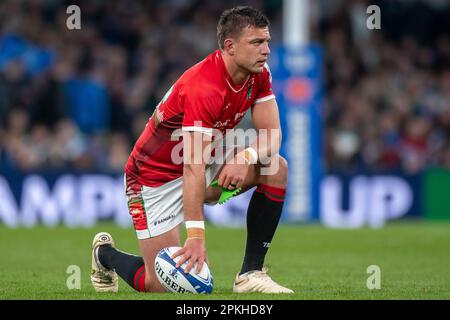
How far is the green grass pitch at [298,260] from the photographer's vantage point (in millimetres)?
7367

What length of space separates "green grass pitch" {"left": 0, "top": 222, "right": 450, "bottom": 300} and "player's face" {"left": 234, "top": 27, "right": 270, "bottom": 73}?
1.60 metres

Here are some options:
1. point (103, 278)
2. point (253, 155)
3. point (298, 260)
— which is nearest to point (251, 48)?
point (253, 155)

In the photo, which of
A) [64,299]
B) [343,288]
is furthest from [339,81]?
→ [64,299]

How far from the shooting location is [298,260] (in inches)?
416

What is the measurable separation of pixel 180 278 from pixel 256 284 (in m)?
0.59

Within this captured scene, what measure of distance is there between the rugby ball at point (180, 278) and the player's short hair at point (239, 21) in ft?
5.15

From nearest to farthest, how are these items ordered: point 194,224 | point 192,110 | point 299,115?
point 194,224 → point 192,110 → point 299,115

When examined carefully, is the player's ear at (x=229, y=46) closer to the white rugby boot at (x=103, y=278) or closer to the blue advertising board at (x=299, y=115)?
the white rugby boot at (x=103, y=278)

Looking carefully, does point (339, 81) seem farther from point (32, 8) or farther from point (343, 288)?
point (343, 288)

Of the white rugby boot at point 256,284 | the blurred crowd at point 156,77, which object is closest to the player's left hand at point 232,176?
the white rugby boot at point 256,284

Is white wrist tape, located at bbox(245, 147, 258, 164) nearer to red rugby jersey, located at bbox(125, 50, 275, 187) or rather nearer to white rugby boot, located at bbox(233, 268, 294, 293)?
→ red rugby jersey, located at bbox(125, 50, 275, 187)

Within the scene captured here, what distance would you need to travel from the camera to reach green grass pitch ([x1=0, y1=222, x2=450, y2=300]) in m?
7.37

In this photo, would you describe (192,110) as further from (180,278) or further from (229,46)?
(180,278)

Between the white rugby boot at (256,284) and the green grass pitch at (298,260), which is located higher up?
the white rugby boot at (256,284)
